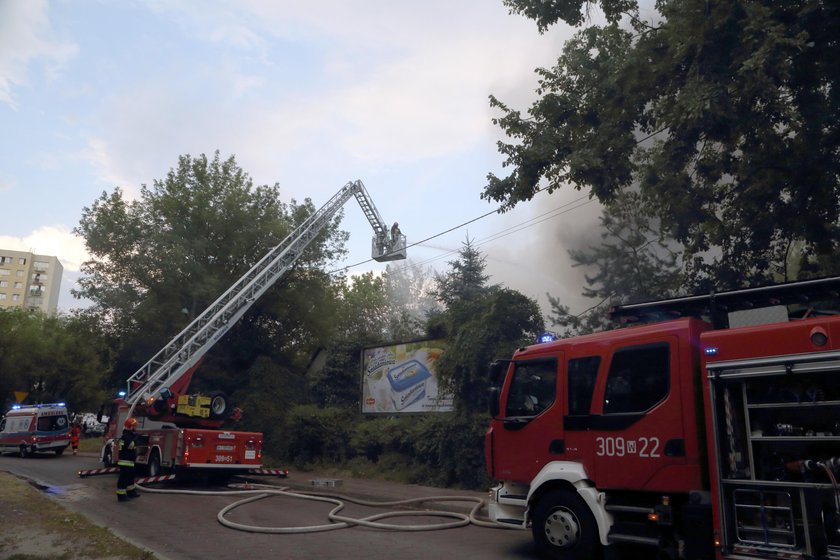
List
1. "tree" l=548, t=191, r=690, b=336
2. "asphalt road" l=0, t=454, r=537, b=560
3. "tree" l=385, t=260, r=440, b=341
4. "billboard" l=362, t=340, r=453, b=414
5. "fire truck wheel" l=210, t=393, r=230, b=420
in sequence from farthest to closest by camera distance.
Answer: "tree" l=385, t=260, r=440, b=341 < "billboard" l=362, t=340, r=453, b=414 < "tree" l=548, t=191, r=690, b=336 < "fire truck wheel" l=210, t=393, r=230, b=420 < "asphalt road" l=0, t=454, r=537, b=560

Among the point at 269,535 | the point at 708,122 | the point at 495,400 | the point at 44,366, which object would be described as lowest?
the point at 269,535

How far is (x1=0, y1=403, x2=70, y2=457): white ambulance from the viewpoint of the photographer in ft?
82.7

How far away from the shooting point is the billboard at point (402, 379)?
18.7 metres

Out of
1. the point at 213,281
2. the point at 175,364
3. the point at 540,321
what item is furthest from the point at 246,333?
the point at 540,321

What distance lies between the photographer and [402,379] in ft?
65.2

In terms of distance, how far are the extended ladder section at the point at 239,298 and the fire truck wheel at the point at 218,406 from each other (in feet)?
4.29

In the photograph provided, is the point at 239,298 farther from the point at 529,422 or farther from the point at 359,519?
the point at 529,422

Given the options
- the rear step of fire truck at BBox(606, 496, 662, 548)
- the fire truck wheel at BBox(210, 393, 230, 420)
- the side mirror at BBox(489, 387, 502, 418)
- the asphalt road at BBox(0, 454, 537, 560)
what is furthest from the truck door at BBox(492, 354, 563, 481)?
the fire truck wheel at BBox(210, 393, 230, 420)

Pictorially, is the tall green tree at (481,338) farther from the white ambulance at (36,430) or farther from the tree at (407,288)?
the tree at (407,288)

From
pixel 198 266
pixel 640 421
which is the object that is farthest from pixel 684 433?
pixel 198 266

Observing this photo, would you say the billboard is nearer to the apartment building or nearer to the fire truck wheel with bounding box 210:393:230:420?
the fire truck wheel with bounding box 210:393:230:420

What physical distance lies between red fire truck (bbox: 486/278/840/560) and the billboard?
33.2 feet

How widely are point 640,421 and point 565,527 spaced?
1420 millimetres

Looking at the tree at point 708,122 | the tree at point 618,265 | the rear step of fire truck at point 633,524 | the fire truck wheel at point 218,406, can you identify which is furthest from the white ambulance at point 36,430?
the rear step of fire truck at point 633,524
